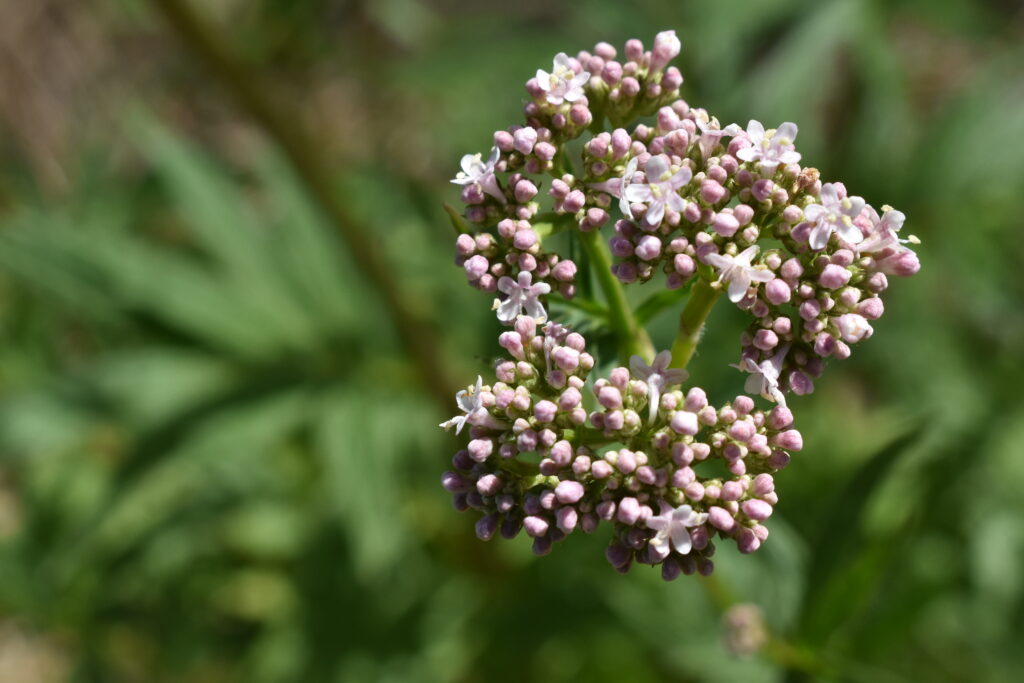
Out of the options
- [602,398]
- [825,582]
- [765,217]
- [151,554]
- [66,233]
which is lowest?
[825,582]

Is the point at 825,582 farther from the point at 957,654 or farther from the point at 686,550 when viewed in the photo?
the point at 957,654

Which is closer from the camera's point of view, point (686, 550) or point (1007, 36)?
point (686, 550)

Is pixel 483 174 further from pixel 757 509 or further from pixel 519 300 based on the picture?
pixel 757 509

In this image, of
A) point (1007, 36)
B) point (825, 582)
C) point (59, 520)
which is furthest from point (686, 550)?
point (1007, 36)

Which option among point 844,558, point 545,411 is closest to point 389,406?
point 844,558

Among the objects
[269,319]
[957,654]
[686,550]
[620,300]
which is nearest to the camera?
[686,550]

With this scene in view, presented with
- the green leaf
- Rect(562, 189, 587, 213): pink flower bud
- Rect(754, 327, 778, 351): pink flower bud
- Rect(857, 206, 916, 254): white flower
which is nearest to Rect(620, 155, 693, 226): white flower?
Rect(562, 189, 587, 213): pink flower bud

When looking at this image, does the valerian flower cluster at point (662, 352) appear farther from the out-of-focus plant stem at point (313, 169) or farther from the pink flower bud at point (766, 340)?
the out-of-focus plant stem at point (313, 169)
